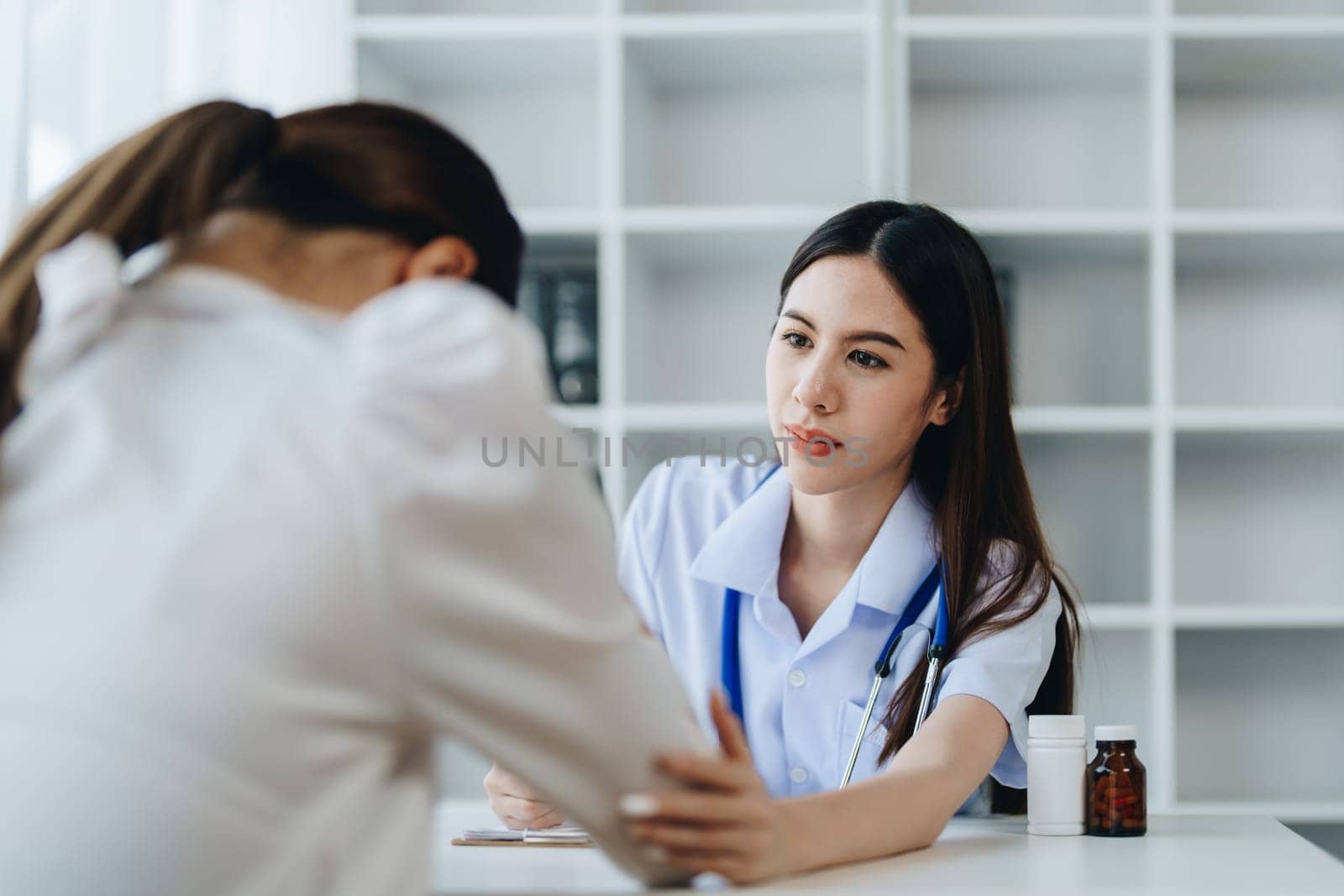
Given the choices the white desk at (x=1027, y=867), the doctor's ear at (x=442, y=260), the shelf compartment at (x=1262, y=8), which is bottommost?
the white desk at (x=1027, y=867)

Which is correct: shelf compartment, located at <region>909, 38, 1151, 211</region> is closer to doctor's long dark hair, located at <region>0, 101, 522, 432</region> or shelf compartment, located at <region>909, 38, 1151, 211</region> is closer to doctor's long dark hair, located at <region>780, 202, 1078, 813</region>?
doctor's long dark hair, located at <region>780, 202, 1078, 813</region>

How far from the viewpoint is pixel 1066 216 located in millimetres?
2562

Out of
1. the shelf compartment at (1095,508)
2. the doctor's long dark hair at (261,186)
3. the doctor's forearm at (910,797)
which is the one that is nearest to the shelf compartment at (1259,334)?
the shelf compartment at (1095,508)

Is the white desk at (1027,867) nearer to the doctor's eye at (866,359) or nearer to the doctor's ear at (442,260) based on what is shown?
the doctor's ear at (442,260)

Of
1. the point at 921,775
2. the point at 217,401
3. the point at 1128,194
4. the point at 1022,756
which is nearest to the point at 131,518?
the point at 217,401

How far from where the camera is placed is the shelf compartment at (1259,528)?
2832mm

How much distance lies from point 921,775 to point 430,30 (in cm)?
203

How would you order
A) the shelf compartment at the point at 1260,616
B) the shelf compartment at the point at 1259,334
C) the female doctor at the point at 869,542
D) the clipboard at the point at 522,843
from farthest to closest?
the shelf compartment at the point at 1259,334, the shelf compartment at the point at 1260,616, the female doctor at the point at 869,542, the clipboard at the point at 522,843

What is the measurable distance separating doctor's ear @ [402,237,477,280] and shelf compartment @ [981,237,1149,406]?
2093 millimetres

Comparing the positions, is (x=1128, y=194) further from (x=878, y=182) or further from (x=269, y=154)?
(x=269, y=154)

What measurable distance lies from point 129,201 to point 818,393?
3.58ft

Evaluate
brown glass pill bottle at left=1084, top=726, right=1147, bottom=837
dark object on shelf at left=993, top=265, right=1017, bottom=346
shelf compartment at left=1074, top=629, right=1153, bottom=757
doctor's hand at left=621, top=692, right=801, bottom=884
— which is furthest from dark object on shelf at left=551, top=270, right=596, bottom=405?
doctor's hand at left=621, top=692, right=801, bottom=884

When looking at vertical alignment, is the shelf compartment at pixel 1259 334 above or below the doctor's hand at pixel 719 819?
above

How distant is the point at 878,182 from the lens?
2.57m
